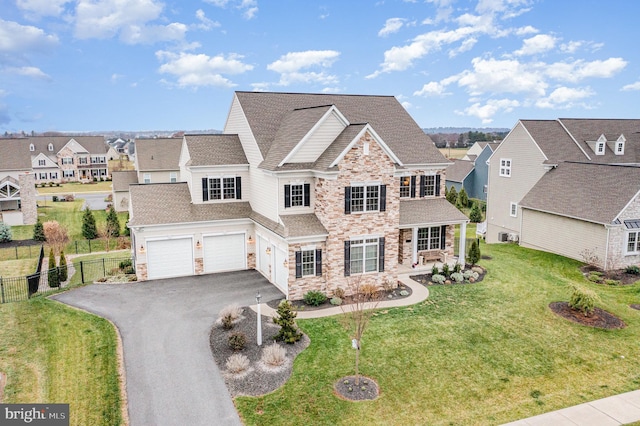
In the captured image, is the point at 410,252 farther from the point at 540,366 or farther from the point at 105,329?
the point at 105,329

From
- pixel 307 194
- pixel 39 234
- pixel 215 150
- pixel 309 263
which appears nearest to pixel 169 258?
pixel 215 150

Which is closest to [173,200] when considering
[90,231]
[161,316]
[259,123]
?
[259,123]

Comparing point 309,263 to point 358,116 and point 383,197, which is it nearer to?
point 383,197

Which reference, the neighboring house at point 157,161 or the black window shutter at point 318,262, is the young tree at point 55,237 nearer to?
the neighboring house at point 157,161

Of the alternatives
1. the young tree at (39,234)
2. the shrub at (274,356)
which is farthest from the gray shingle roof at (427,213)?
the young tree at (39,234)

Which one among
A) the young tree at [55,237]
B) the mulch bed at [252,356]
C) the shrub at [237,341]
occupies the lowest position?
the mulch bed at [252,356]

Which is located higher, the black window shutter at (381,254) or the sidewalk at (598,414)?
the black window shutter at (381,254)
